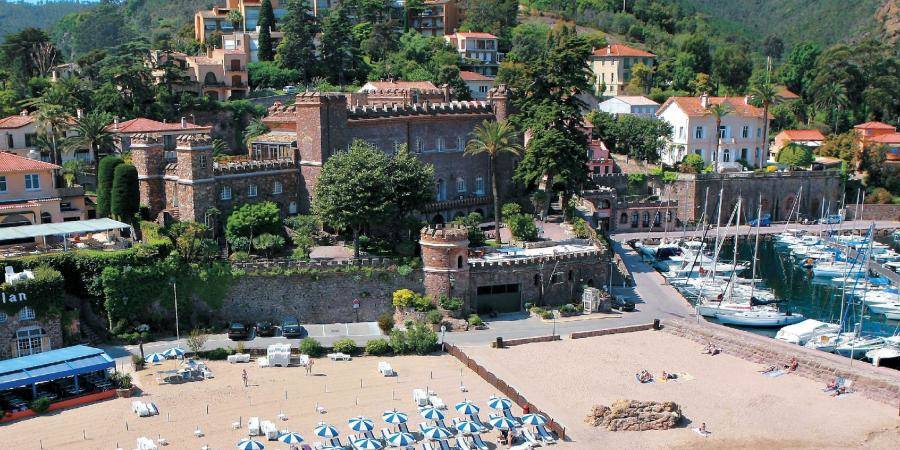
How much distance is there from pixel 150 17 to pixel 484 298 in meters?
143

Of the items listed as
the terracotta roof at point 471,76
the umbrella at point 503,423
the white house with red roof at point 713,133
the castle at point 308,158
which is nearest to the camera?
the umbrella at point 503,423

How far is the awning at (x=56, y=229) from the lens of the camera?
159ft

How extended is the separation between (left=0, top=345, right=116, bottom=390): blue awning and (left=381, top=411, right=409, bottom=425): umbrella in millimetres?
13862

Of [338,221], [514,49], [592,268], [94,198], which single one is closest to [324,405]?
[338,221]

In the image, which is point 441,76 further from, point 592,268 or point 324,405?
point 324,405

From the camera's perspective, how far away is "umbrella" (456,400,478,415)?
1508 inches

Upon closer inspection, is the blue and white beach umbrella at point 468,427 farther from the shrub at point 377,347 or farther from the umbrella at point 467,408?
the shrub at point 377,347

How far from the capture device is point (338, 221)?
175 ft

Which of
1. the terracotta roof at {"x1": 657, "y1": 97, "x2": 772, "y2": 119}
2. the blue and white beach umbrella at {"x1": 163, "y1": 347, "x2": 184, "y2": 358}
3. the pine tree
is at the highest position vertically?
the pine tree

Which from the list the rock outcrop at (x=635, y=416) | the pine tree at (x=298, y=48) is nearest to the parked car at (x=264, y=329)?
the rock outcrop at (x=635, y=416)

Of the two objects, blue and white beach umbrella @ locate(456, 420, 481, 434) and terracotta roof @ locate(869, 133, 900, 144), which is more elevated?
terracotta roof @ locate(869, 133, 900, 144)

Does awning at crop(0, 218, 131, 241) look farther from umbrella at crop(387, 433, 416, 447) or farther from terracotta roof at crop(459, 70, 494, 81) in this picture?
terracotta roof at crop(459, 70, 494, 81)

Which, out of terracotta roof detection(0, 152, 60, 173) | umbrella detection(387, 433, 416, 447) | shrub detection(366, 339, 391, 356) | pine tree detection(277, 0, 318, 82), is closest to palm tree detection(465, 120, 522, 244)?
shrub detection(366, 339, 391, 356)

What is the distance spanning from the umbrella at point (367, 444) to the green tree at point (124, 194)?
25989mm
